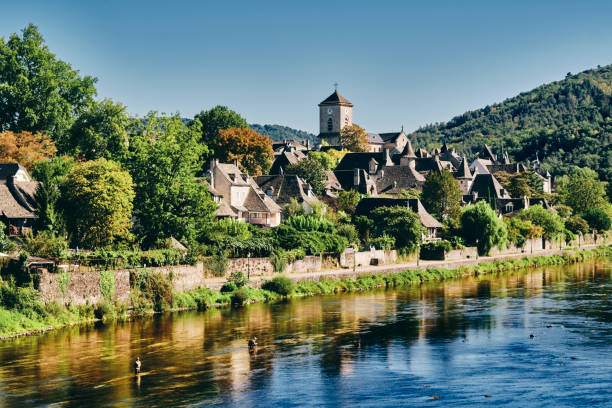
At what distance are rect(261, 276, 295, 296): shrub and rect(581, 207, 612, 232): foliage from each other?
7010cm

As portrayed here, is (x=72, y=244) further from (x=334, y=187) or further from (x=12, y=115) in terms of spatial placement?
(x=334, y=187)

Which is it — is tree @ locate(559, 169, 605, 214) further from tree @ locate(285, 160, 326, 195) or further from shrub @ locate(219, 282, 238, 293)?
shrub @ locate(219, 282, 238, 293)

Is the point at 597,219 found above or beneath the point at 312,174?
beneath

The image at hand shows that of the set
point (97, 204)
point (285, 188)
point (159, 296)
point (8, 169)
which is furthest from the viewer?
point (285, 188)

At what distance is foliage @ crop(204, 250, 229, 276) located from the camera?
58.2 metres

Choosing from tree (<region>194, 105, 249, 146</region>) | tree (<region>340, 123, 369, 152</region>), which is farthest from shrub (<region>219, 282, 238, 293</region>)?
tree (<region>340, 123, 369, 152</region>)

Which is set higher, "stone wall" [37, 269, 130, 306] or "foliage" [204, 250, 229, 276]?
"foliage" [204, 250, 229, 276]

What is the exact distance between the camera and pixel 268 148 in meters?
114

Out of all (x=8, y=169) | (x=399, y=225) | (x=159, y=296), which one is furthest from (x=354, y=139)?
(x=159, y=296)

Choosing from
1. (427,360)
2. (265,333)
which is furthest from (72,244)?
(427,360)

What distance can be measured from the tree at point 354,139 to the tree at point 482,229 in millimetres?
85352

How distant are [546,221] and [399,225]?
29679 millimetres

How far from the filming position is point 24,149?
7488cm

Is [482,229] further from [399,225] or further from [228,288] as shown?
[228,288]
